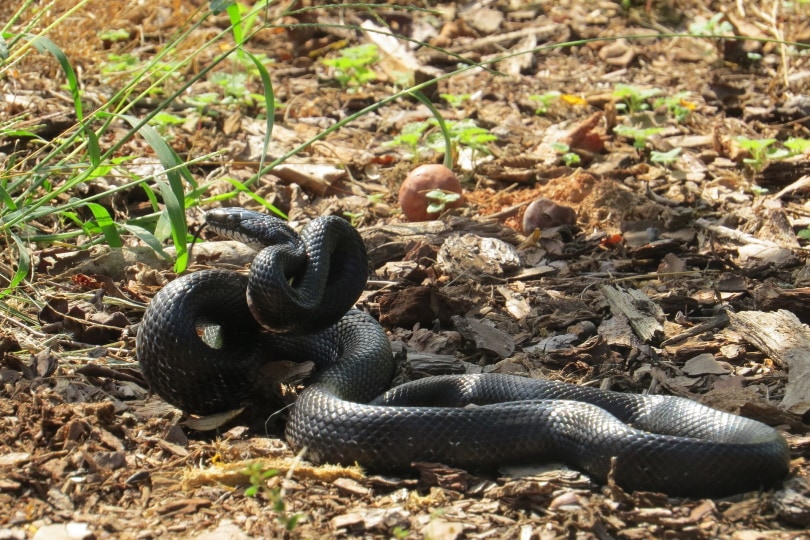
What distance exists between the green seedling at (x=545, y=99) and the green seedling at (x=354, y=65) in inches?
65.9

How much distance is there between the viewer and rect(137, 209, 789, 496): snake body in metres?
3.75

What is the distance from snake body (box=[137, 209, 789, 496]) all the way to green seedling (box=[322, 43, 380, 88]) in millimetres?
4452

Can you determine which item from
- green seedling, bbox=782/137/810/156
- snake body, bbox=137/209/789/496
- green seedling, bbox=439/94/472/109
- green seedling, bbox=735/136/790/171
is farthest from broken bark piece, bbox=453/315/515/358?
green seedling, bbox=439/94/472/109

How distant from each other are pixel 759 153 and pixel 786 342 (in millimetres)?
2882

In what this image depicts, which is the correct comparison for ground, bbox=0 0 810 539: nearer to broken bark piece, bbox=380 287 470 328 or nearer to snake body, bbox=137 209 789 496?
broken bark piece, bbox=380 287 470 328

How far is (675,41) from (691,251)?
497cm

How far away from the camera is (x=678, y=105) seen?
8.71 m

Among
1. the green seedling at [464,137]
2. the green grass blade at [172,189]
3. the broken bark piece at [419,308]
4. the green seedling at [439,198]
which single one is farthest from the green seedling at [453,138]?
the green grass blade at [172,189]

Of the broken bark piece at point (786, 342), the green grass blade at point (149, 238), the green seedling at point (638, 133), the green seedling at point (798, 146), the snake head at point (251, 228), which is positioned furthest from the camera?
the green seedling at point (638, 133)

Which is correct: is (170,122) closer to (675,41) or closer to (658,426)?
(658,426)

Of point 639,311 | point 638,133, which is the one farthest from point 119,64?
point 639,311

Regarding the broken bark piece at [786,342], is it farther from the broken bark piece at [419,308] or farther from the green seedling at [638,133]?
the green seedling at [638,133]

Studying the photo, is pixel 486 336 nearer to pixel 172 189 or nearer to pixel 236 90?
pixel 172 189

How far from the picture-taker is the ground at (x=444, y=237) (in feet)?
12.2
